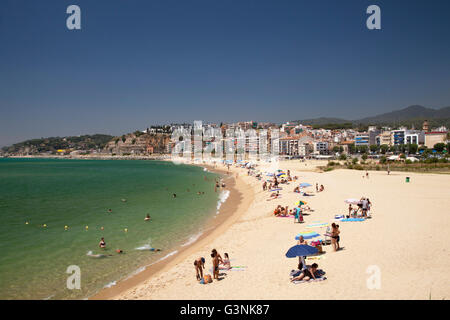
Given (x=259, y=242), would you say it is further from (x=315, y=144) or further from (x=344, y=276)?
(x=315, y=144)

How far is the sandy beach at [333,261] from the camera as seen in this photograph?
6945 millimetres

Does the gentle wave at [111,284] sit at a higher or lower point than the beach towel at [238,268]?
lower

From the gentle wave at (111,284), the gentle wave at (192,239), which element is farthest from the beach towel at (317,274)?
the gentle wave at (192,239)

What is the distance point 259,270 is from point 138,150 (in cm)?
19975

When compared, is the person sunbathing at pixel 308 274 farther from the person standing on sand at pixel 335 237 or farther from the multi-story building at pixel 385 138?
the multi-story building at pixel 385 138

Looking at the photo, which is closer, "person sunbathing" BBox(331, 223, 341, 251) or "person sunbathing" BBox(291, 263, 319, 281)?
"person sunbathing" BBox(291, 263, 319, 281)

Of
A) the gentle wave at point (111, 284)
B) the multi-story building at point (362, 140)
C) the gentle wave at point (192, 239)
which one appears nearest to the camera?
the gentle wave at point (111, 284)

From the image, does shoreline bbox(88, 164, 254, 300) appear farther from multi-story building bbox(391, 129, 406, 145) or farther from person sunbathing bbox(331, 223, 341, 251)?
multi-story building bbox(391, 129, 406, 145)

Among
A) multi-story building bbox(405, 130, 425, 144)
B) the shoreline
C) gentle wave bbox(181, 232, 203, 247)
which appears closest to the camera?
the shoreline

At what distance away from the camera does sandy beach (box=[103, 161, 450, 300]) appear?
22.8 feet

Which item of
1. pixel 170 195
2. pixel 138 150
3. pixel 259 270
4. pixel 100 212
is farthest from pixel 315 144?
pixel 138 150

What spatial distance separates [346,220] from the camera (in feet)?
44.5

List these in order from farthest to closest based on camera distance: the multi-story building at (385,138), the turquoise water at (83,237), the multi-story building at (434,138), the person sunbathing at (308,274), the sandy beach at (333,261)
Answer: the multi-story building at (385,138) < the multi-story building at (434,138) < the turquoise water at (83,237) < the person sunbathing at (308,274) < the sandy beach at (333,261)

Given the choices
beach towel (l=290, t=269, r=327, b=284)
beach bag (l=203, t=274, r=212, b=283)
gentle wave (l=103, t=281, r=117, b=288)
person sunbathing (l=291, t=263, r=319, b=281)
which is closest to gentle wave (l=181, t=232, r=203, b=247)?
gentle wave (l=103, t=281, r=117, b=288)
